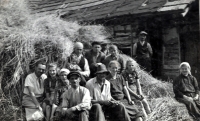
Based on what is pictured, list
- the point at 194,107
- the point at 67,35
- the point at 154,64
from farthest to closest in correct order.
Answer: the point at 154,64, the point at 67,35, the point at 194,107

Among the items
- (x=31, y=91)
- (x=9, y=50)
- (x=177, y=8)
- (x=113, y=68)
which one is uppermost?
(x=177, y=8)

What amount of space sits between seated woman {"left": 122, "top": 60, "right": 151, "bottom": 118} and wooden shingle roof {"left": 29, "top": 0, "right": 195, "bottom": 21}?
2.45 m

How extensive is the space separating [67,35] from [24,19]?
61.3 inches

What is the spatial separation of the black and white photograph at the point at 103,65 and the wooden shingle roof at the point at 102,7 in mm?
41

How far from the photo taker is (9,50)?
6367 millimetres

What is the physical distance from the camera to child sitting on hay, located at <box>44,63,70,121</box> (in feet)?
17.7

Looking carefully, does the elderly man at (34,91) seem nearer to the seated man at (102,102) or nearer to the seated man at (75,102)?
the seated man at (75,102)

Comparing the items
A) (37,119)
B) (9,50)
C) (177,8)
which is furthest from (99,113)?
(177,8)

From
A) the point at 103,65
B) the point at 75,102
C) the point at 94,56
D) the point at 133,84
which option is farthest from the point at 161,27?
the point at 75,102

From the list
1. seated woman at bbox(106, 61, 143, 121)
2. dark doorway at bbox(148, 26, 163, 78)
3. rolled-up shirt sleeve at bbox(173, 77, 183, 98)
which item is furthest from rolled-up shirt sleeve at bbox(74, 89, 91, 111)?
dark doorway at bbox(148, 26, 163, 78)

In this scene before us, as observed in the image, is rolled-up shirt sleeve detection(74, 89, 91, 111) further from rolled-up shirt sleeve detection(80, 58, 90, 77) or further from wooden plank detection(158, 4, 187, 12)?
wooden plank detection(158, 4, 187, 12)

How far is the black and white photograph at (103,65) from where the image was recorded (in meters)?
5.39

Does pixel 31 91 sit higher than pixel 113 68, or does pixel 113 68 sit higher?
pixel 113 68

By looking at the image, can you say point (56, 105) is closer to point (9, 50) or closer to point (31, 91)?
point (31, 91)
